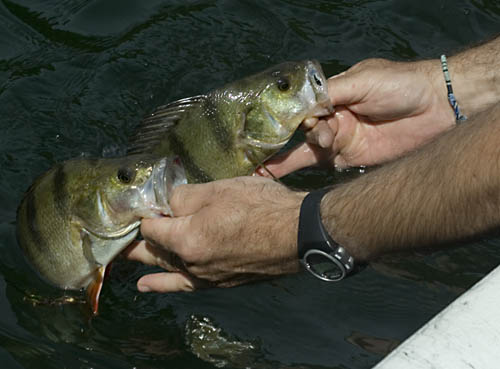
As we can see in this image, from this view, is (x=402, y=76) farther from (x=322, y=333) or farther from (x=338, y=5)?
(x=338, y=5)

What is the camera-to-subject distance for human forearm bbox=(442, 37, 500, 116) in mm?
3961

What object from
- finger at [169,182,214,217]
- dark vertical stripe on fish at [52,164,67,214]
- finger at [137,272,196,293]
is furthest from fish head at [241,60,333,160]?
dark vertical stripe on fish at [52,164,67,214]

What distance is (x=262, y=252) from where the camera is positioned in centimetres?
305

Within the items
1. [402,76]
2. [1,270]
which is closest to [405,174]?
[402,76]

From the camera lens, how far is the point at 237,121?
391cm

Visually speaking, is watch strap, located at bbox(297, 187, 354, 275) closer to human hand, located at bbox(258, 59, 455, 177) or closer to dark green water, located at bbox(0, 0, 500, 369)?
dark green water, located at bbox(0, 0, 500, 369)

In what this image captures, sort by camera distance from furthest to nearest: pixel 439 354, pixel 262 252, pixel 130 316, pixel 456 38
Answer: pixel 456 38, pixel 130 316, pixel 262 252, pixel 439 354

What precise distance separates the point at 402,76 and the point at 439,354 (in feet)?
7.35

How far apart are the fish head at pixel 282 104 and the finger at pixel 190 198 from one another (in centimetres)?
77

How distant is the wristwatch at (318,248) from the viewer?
283 cm

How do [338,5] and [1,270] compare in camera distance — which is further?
[338,5]

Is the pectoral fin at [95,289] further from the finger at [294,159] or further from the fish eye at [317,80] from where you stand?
the fish eye at [317,80]

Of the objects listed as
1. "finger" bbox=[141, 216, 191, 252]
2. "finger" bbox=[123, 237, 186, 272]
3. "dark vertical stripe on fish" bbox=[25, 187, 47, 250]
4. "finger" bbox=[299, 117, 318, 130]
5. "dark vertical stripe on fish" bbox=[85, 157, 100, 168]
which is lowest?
"finger" bbox=[123, 237, 186, 272]

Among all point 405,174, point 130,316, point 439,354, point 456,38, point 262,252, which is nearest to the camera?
point 439,354
